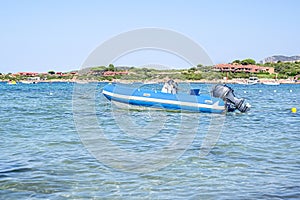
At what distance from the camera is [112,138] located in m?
15.3

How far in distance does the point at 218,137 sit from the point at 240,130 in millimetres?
2477

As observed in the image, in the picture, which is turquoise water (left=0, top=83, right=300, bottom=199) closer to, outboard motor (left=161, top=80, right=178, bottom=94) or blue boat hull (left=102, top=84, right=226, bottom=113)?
blue boat hull (left=102, top=84, right=226, bottom=113)

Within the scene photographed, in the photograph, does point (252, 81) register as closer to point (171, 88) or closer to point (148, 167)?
point (171, 88)

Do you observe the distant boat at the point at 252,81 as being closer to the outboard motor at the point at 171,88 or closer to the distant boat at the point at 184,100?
the distant boat at the point at 184,100

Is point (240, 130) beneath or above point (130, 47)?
beneath

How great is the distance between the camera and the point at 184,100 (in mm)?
23172

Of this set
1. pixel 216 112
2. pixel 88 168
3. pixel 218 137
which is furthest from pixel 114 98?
pixel 88 168

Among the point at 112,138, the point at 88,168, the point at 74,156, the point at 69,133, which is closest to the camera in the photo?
the point at 88,168

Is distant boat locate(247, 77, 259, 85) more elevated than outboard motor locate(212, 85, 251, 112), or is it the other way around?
outboard motor locate(212, 85, 251, 112)

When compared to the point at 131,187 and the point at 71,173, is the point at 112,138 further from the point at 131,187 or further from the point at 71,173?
the point at 131,187

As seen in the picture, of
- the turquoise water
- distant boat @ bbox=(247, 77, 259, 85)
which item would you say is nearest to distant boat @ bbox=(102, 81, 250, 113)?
the turquoise water

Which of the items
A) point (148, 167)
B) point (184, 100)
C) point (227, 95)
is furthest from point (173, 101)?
point (148, 167)

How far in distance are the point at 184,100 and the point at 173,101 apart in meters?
0.59

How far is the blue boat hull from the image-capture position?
75.7 feet
